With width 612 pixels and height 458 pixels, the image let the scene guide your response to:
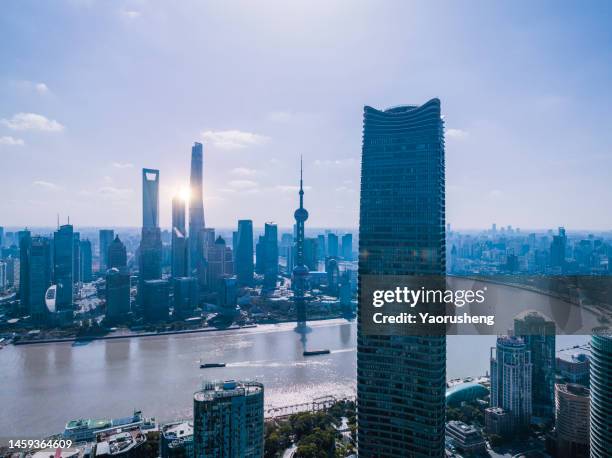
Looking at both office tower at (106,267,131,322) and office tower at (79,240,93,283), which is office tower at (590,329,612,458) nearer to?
office tower at (106,267,131,322)

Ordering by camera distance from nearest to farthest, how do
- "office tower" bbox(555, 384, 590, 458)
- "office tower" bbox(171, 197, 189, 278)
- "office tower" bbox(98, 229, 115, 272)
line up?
1. "office tower" bbox(555, 384, 590, 458)
2. "office tower" bbox(171, 197, 189, 278)
3. "office tower" bbox(98, 229, 115, 272)

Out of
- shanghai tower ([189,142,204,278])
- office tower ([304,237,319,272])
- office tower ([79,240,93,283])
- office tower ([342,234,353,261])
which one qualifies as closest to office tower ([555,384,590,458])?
shanghai tower ([189,142,204,278])

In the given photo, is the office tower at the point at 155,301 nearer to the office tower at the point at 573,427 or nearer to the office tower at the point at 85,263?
the office tower at the point at 85,263

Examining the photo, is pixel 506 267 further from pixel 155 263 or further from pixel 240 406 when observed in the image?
pixel 240 406

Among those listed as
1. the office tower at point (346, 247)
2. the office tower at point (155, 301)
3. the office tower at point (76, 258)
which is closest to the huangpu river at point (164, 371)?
the office tower at point (155, 301)

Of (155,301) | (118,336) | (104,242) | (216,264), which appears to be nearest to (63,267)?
(155,301)

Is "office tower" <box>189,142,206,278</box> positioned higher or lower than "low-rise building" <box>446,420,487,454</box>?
higher

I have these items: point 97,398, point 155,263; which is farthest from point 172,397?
point 155,263
